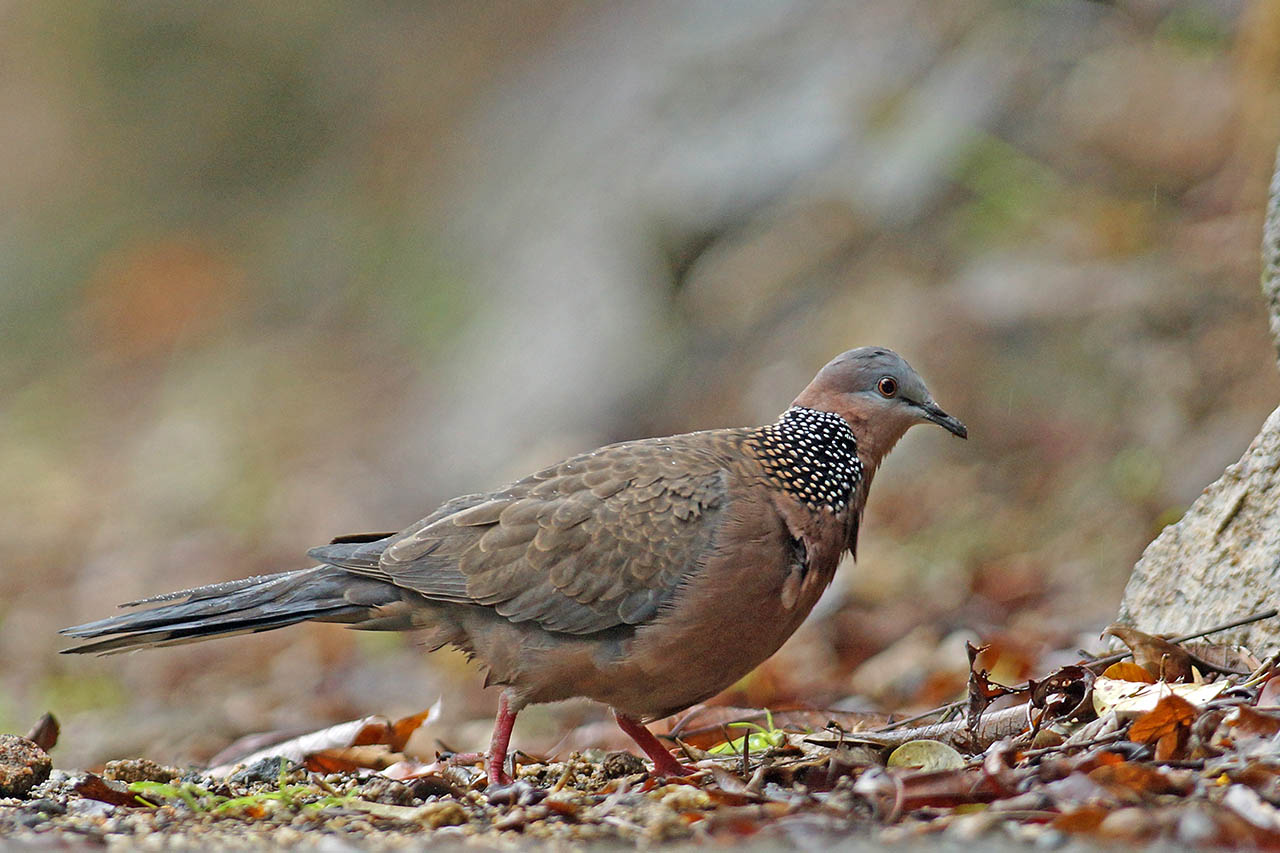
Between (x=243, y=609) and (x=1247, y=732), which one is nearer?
(x=1247, y=732)

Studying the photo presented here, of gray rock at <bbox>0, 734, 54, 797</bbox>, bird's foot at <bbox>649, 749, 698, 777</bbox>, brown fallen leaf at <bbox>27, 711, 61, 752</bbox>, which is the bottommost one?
bird's foot at <bbox>649, 749, 698, 777</bbox>

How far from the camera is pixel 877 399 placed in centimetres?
484

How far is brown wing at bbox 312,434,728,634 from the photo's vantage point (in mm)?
4215

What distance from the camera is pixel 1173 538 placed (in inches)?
164

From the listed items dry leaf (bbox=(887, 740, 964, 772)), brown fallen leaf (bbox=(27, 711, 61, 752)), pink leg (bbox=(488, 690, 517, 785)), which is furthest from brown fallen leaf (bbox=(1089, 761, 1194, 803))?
brown fallen leaf (bbox=(27, 711, 61, 752))

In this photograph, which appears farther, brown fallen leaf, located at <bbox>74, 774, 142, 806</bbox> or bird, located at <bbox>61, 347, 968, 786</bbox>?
bird, located at <bbox>61, 347, 968, 786</bbox>

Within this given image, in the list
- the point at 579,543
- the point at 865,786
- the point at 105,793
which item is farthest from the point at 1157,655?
the point at 105,793

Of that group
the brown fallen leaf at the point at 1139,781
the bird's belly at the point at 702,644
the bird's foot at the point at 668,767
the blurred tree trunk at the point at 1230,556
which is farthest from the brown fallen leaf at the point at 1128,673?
the bird's foot at the point at 668,767

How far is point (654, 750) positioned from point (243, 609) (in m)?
1.37

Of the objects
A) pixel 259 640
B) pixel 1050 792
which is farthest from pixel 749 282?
pixel 1050 792

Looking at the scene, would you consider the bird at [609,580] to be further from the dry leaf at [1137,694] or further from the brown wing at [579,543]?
the dry leaf at [1137,694]

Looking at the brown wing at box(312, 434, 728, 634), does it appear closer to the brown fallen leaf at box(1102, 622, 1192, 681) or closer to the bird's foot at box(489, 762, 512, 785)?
the bird's foot at box(489, 762, 512, 785)

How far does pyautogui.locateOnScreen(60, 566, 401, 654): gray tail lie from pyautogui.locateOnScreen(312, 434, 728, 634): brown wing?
0.08 metres

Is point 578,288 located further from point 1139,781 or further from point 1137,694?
point 1139,781
